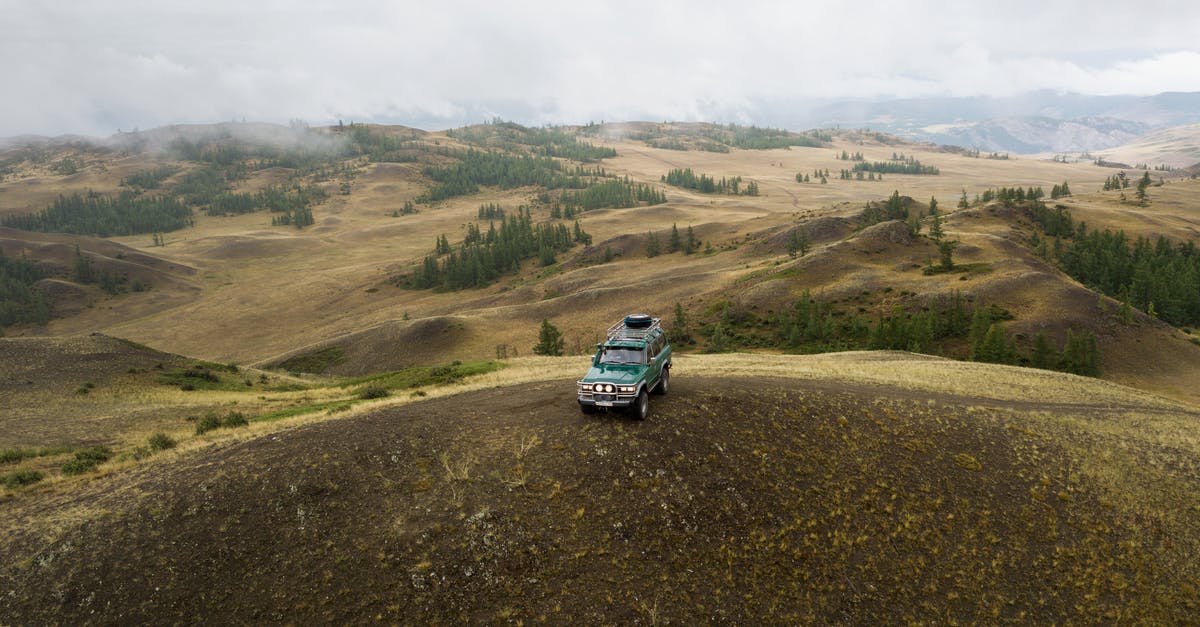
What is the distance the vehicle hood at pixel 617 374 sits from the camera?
20062mm

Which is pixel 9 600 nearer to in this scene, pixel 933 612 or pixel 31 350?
pixel 933 612

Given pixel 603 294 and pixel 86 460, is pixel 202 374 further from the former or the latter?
pixel 603 294

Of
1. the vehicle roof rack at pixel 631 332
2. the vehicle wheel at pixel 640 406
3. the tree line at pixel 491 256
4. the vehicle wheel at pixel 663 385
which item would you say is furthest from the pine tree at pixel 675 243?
the vehicle wheel at pixel 640 406

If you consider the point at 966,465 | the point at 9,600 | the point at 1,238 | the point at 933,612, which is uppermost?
the point at 1,238

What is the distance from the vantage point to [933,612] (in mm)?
16109

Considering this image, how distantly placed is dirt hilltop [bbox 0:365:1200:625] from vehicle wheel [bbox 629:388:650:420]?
1.72 feet

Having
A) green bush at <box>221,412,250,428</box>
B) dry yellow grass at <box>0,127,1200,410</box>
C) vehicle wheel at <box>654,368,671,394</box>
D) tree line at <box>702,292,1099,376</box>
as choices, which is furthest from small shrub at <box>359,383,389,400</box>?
tree line at <box>702,292,1099,376</box>

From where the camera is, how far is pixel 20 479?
19406mm

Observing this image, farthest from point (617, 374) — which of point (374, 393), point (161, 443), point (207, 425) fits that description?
point (374, 393)

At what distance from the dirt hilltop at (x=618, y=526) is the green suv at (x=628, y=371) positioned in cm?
99

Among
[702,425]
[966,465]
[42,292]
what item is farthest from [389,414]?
[42,292]

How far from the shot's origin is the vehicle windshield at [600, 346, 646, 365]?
21453 millimetres

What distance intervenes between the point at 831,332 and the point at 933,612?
Answer: 60.8 metres

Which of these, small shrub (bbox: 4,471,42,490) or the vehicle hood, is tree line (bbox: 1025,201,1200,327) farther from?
small shrub (bbox: 4,471,42,490)
